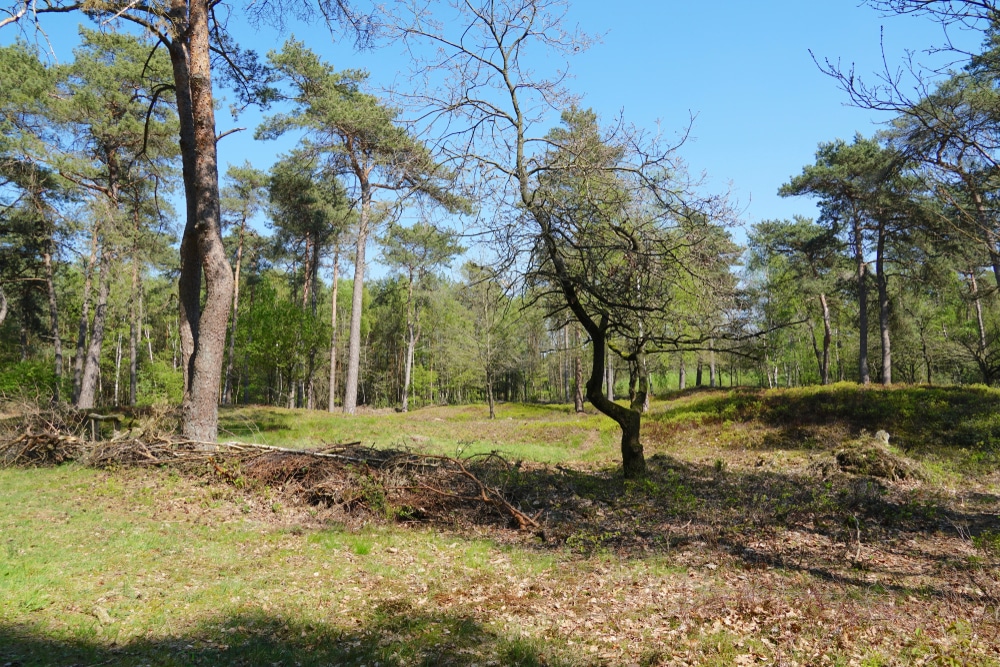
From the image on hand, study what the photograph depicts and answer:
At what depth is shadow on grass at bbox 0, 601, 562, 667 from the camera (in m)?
3.87

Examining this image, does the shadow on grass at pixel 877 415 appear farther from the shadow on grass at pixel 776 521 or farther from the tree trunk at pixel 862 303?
the tree trunk at pixel 862 303

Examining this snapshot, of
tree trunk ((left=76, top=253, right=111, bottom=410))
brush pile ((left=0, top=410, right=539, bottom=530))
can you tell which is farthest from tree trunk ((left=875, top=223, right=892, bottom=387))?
tree trunk ((left=76, top=253, right=111, bottom=410))

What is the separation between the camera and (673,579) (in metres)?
5.64

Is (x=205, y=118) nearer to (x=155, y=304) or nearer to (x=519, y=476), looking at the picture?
(x=519, y=476)

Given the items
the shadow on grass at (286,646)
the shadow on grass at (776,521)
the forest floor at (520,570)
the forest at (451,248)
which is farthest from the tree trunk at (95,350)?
the shadow on grass at (286,646)

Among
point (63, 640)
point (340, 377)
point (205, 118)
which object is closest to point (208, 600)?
point (63, 640)

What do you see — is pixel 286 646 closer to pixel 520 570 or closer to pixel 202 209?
pixel 520 570

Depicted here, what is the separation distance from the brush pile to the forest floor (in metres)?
0.10

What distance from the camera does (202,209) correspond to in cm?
1021

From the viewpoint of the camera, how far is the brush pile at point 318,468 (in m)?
8.12

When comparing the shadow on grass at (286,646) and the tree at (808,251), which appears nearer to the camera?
the shadow on grass at (286,646)

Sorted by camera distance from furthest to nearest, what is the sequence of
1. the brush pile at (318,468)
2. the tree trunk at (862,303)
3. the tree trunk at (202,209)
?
1. the tree trunk at (862,303)
2. the tree trunk at (202,209)
3. the brush pile at (318,468)

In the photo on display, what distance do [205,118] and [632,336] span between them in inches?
336

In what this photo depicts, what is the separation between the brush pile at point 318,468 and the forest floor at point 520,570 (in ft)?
0.32
